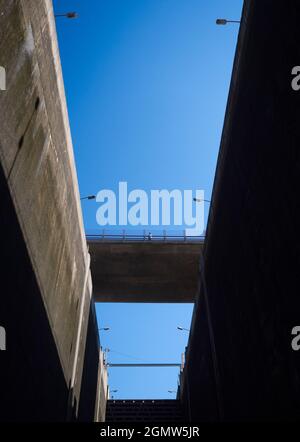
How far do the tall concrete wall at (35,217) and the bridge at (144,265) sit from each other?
8.96m

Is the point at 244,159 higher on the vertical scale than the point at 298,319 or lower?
higher

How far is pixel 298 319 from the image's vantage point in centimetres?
734

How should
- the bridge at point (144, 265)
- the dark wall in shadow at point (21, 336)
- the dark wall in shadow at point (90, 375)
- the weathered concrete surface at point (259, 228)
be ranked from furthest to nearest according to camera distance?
the bridge at point (144, 265) < the dark wall in shadow at point (90, 375) < the dark wall in shadow at point (21, 336) < the weathered concrete surface at point (259, 228)

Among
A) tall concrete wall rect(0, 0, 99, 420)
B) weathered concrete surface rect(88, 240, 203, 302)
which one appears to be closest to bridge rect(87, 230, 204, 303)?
weathered concrete surface rect(88, 240, 203, 302)

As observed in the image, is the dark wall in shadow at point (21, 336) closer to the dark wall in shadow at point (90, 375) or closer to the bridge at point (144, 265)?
the dark wall in shadow at point (90, 375)

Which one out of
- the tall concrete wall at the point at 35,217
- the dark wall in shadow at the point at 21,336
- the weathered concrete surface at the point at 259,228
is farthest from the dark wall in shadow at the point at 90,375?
the weathered concrete surface at the point at 259,228

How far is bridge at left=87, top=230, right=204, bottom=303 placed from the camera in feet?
82.7

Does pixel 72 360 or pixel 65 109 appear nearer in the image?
pixel 65 109

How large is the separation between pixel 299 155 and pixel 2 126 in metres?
5.84

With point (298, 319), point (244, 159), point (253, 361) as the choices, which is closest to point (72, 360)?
point (253, 361)

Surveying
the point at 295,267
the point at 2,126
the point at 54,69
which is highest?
the point at 54,69

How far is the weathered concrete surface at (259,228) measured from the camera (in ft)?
25.2

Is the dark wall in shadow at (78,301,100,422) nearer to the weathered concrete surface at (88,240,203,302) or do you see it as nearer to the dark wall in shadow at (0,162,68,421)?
the weathered concrete surface at (88,240,203,302)

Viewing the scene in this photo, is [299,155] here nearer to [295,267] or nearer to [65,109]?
[295,267]
